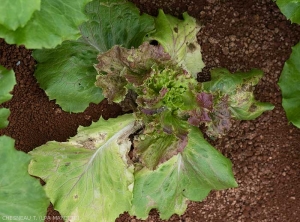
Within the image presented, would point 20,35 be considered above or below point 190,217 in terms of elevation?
above

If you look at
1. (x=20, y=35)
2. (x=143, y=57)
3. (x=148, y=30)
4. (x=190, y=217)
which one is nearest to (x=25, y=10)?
(x=20, y=35)

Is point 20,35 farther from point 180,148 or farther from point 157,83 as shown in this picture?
point 180,148

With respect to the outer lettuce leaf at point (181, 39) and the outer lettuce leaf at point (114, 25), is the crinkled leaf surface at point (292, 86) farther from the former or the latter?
the outer lettuce leaf at point (114, 25)

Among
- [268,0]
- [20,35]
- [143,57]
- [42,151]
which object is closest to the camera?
[20,35]

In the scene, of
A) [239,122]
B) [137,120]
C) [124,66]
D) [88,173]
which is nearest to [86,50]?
[124,66]

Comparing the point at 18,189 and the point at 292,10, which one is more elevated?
the point at 292,10

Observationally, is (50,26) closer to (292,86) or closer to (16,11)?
(16,11)
